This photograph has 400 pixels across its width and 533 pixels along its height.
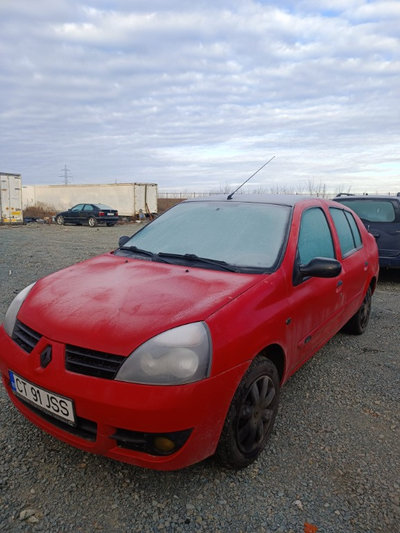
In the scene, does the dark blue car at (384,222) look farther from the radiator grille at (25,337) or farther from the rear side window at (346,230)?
the radiator grille at (25,337)

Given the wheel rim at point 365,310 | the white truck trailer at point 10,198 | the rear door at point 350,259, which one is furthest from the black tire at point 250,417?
the white truck trailer at point 10,198

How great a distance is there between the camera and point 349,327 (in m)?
4.46

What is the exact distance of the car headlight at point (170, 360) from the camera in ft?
5.76

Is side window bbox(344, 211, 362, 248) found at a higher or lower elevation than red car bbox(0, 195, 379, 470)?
higher

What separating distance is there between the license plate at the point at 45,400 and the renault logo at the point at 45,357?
4.8 inches

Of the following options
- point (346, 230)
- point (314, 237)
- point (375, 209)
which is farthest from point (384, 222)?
point (314, 237)

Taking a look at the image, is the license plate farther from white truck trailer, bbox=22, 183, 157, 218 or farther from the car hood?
white truck trailer, bbox=22, 183, 157, 218

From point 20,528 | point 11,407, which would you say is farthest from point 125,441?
point 11,407

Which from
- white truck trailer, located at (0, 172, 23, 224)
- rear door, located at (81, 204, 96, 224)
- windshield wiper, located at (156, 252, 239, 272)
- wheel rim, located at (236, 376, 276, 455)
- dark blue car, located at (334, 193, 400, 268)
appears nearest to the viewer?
wheel rim, located at (236, 376, 276, 455)

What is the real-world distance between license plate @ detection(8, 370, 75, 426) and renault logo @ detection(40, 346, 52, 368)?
0.40 ft

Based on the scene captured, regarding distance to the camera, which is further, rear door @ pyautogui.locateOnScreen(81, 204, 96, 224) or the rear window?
rear door @ pyautogui.locateOnScreen(81, 204, 96, 224)

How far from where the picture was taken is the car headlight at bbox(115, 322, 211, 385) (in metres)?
1.76

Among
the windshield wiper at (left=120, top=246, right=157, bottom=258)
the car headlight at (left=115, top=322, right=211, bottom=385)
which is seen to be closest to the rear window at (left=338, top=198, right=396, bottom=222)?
the windshield wiper at (left=120, top=246, right=157, bottom=258)

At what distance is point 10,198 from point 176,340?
76.1ft
